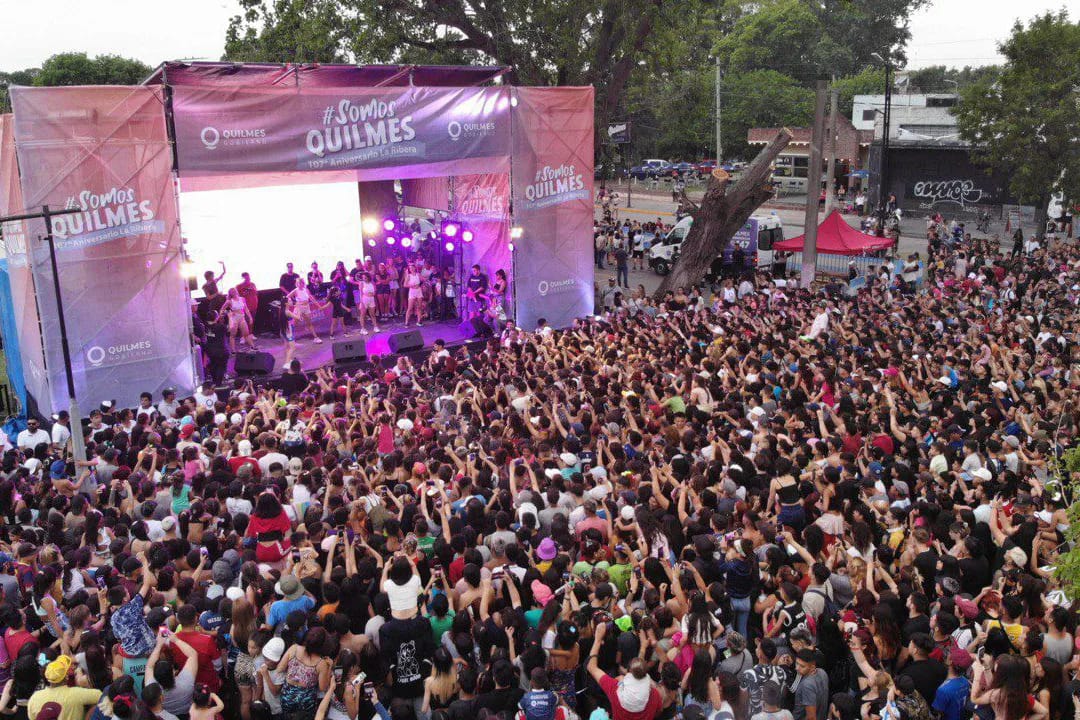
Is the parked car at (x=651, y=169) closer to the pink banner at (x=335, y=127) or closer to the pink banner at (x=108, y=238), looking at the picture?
the pink banner at (x=335, y=127)

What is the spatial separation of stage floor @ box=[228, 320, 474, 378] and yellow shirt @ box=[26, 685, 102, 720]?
11082mm

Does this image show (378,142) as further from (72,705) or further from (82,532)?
(72,705)

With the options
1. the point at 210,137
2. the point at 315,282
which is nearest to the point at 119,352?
the point at 210,137

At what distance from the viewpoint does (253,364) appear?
51.7ft

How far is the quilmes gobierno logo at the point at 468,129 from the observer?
1670 cm

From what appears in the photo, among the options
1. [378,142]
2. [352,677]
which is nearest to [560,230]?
[378,142]

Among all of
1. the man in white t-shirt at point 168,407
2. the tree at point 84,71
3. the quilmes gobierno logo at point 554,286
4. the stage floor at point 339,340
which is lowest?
the stage floor at point 339,340

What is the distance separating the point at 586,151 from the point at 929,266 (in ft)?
34.5

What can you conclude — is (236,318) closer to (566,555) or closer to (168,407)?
(168,407)

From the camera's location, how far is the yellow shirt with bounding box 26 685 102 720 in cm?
516

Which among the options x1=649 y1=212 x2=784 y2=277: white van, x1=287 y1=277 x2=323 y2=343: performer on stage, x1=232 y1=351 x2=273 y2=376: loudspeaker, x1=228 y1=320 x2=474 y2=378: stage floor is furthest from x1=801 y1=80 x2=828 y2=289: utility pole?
x1=232 y1=351 x2=273 y2=376: loudspeaker

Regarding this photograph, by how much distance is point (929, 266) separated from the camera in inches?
914

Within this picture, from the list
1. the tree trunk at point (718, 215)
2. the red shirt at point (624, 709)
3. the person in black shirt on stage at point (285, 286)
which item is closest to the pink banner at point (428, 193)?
the person in black shirt on stage at point (285, 286)

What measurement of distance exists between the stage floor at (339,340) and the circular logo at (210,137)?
416 centimetres
